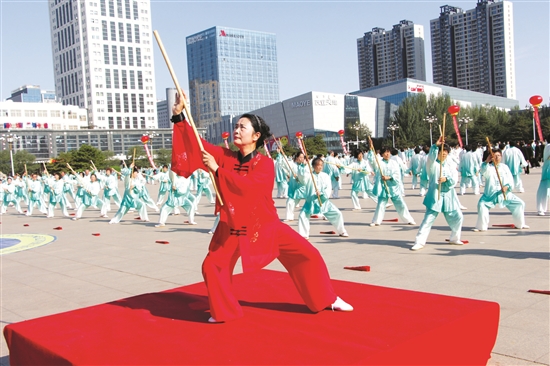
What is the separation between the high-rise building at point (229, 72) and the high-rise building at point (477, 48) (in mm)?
44205

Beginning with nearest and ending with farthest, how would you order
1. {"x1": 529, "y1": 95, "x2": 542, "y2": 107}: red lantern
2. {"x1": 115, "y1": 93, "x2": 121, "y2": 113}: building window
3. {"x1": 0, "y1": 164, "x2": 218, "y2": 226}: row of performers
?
{"x1": 529, "y1": 95, "x2": 542, "y2": 107}: red lantern, {"x1": 0, "y1": 164, "x2": 218, "y2": 226}: row of performers, {"x1": 115, "y1": 93, "x2": 121, "y2": 113}: building window

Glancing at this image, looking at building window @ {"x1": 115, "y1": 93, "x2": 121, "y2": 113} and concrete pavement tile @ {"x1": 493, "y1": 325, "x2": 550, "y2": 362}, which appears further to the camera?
building window @ {"x1": 115, "y1": 93, "x2": 121, "y2": 113}

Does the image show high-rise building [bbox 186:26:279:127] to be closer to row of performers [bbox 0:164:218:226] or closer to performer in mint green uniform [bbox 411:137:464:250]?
row of performers [bbox 0:164:218:226]

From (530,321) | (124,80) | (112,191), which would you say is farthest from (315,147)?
(124,80)

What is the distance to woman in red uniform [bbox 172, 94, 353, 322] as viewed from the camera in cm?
348

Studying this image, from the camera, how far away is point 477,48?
82688 millimetres

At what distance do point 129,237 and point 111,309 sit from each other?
23.6 ft

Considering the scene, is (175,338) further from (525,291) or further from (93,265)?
(93,265)

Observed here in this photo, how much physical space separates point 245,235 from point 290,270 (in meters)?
0.47

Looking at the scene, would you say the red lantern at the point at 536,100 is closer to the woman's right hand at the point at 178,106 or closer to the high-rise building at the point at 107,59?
the woman's right hand at the point at 178,106

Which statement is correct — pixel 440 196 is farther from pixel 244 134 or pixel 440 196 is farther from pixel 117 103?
pixel 117 103

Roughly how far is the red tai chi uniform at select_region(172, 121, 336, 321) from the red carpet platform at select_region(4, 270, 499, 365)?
0.18m

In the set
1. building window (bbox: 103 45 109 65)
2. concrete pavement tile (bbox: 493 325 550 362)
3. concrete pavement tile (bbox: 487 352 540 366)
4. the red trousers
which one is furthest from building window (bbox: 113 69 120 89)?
concrete pavement tile (bbox: 487 352 540 366)

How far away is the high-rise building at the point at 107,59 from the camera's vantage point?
92.9 metres
